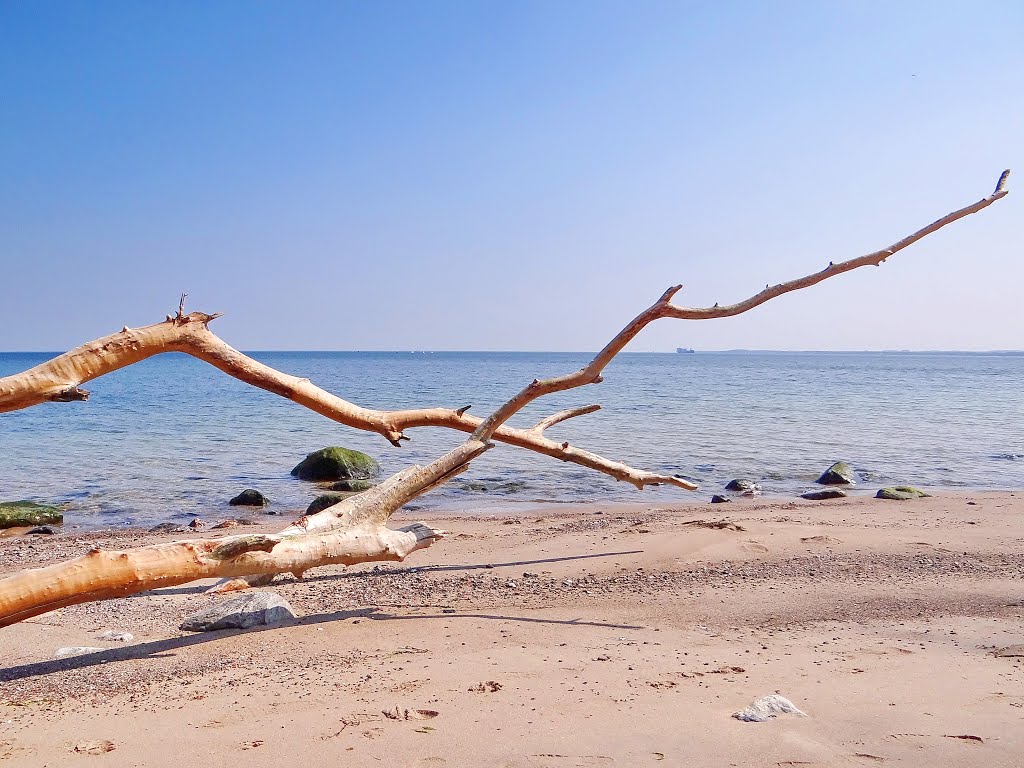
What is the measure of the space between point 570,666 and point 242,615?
2625 mm

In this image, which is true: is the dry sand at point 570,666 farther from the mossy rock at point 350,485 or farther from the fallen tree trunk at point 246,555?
the mossy rock at point 350,485

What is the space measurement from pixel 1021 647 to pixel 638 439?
1694cm

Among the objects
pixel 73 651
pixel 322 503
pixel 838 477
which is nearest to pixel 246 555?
pixel 73 651

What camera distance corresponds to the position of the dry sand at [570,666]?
3486mm

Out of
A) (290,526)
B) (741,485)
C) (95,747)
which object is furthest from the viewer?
(741,485)

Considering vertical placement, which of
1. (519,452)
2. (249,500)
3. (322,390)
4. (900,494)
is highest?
(322,390)

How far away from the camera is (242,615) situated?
567cm

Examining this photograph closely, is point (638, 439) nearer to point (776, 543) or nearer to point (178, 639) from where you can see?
point (776, 543)

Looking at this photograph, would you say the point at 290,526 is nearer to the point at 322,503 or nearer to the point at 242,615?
the point at 242,615

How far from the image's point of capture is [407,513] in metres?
12.5

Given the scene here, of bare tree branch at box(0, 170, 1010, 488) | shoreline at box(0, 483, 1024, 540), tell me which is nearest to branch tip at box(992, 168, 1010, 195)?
bare tree branch at box(0, 170, 1010, 488)

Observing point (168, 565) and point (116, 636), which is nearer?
point (168, 565)

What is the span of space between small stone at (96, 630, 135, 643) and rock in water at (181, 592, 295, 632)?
14.7 inches

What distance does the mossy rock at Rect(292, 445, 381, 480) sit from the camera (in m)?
16.4
